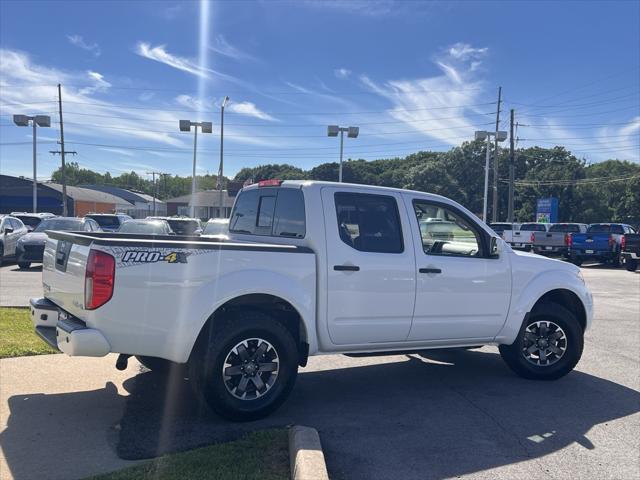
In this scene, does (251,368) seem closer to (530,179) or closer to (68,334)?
(68,334)

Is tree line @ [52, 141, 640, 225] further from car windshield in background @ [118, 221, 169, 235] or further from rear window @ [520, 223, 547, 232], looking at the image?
car windshield in background @ [118, 221, 169, 235]

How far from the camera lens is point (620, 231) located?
26.0m

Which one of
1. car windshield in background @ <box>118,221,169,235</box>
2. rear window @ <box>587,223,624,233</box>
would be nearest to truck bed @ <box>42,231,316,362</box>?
car windshield in background @ <box>118,221,169,235</box>

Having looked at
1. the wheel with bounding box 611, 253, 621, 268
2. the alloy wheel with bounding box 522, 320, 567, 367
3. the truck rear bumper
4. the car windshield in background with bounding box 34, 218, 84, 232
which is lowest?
the wheel with bounding box 611, 253, 621, 268

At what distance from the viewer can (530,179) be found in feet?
259

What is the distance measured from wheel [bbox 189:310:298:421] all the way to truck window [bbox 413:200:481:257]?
1.89 metres

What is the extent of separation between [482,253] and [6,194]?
62.9m

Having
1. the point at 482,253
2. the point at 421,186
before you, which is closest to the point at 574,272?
the point at 482,253

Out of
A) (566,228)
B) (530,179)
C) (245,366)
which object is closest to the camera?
(245,366)

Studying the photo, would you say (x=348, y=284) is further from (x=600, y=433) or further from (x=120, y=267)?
(x=600, y=433)

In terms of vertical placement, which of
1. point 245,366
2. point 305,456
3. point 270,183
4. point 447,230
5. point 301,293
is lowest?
point 305,456

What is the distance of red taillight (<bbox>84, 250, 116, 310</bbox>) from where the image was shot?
14.0 ft

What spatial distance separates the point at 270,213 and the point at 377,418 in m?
2.29

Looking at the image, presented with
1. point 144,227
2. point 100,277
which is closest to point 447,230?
point 100,277
